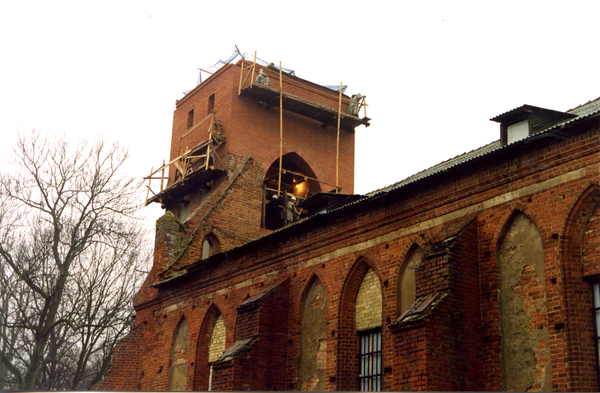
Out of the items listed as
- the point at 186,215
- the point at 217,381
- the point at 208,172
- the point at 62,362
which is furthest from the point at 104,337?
the point at 217,381

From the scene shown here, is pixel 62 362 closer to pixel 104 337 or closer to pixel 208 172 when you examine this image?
pixel 104 337

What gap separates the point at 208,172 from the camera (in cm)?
2655

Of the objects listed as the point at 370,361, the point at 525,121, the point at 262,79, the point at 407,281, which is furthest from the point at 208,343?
the point at 525,121

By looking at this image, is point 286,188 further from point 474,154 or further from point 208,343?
point 474,154

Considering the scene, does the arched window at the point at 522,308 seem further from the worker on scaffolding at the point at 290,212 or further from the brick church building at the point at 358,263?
the worker on scaffolding at the point at 290,212

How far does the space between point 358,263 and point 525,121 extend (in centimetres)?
495

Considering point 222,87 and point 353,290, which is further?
point 222,87

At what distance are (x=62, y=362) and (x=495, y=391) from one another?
66.3ft

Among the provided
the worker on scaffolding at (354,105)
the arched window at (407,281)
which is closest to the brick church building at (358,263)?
the arched window at (407,281)

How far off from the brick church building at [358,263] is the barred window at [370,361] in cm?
4

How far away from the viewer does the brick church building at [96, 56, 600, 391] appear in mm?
12547

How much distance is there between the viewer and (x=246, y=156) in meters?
27.1

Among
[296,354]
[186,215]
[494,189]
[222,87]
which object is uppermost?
[222,87]

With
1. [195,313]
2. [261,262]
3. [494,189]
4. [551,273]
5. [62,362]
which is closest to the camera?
[551,273]
